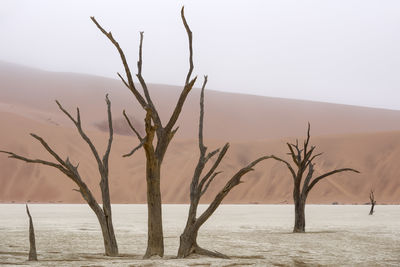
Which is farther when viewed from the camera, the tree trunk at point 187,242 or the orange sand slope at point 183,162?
the orange sand slope at point 183,162

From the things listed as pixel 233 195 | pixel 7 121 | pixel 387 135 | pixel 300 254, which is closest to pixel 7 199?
pixel 7 121

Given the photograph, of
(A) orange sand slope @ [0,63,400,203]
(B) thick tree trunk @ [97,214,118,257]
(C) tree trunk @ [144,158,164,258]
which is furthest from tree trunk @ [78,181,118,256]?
(A) orange sand slope @ [0,63,400,203]

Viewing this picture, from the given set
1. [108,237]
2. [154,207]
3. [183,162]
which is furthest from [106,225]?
[183,162]

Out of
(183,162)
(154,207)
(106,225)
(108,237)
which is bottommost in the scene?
(108,237)

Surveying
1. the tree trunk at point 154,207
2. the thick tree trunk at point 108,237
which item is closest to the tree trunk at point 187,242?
the tree trunk at point 154,207

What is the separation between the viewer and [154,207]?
8125 mm

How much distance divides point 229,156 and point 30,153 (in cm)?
2186

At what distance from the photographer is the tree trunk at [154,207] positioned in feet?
26.3

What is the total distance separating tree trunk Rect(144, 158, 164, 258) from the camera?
8023 mm

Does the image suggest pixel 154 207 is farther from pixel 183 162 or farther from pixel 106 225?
pixel 183 162

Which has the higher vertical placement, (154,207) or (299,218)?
(154,207)

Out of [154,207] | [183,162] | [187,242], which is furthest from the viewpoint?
[183,162]

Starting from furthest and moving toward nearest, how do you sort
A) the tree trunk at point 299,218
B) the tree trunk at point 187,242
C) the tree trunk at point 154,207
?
→ the tree trunk at point 299,218 < the tree trunk at point 187,242 < the tree trunk at point 154,207

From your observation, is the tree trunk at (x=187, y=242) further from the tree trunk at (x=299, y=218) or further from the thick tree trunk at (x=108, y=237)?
the tree trunk at (x=299, y=218)
